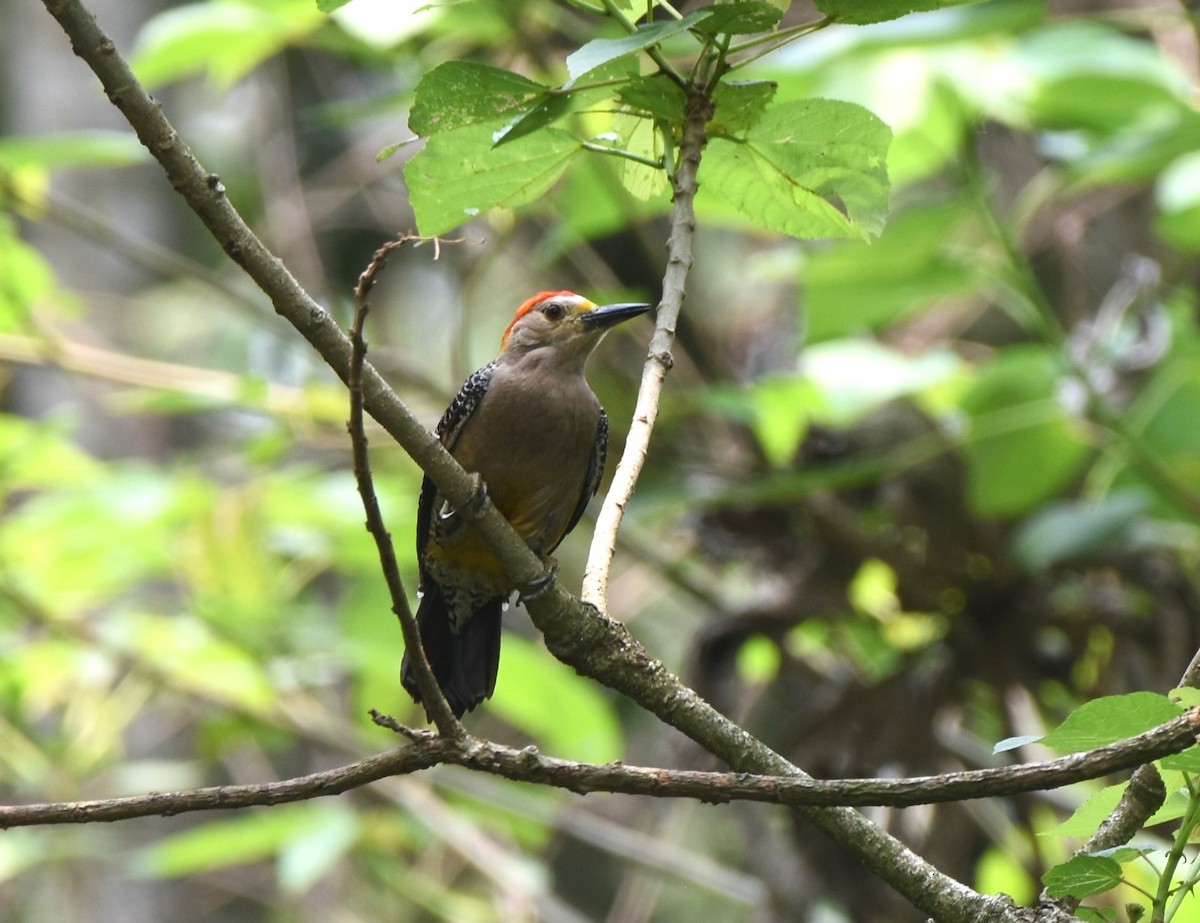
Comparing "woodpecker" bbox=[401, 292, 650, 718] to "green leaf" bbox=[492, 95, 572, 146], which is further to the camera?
"woodpecker" bbox=[401, 292, 650, 718]

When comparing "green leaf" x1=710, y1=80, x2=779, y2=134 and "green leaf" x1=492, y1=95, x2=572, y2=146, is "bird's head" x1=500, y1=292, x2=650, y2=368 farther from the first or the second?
"green leaf" x1=492, y1=95, x2=572, y2=146

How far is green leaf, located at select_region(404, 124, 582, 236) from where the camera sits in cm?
202

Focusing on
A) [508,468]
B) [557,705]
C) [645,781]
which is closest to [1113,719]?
[645,781]

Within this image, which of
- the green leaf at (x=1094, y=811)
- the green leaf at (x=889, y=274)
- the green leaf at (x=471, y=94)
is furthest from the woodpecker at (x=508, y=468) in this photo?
the green leaf at (x=1094, y=811)

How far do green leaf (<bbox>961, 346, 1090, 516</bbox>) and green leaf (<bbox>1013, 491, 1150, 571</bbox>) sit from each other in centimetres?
13

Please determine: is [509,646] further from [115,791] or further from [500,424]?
[115,791]

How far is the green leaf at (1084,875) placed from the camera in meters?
1.55

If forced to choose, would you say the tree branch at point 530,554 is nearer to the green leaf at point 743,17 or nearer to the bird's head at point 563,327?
the green leaf at point 743,17

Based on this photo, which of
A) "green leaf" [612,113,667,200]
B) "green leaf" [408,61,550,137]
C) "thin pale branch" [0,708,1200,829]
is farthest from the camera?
"green leaf" [612,113,667,200]

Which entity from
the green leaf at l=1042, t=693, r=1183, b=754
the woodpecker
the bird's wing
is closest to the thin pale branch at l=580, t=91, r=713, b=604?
the green leaf at l=1042, t=693, r=1183, b=754

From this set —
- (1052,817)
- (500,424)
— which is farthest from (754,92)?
(1052,817)

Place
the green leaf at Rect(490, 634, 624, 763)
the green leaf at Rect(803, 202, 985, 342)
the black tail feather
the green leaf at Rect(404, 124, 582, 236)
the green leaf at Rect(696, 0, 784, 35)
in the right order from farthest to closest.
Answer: the green leaf at Rect(490, 634, 624, 763) → the green leaf at Rect(803, 202, 985, 342) → the black tail feather → the green leaf at Rect(404, 124, 582, 236) → the green leaf at Rect(696, 0, 784, 35)

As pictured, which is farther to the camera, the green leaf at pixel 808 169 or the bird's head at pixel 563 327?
the bird's head at pixel 563 327

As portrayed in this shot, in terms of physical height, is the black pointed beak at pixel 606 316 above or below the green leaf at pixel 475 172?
above
